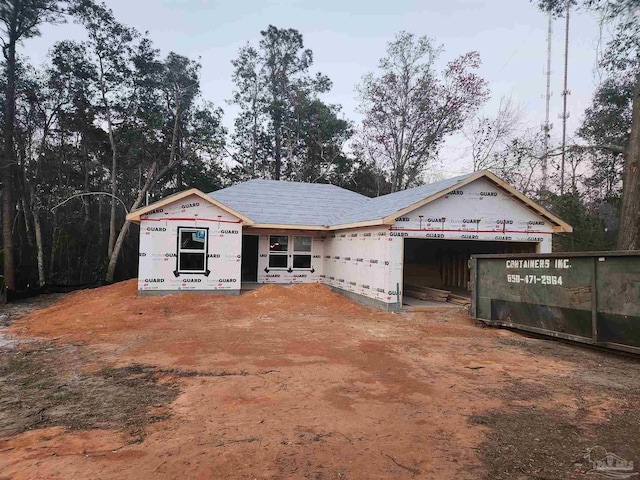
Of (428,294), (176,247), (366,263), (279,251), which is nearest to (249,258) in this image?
(279,251)

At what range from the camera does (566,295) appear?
25.0 ft

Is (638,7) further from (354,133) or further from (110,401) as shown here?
(354,133)

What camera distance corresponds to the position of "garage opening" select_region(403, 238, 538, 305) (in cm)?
1609

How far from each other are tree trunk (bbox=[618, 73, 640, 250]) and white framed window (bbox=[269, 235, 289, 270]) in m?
11.4

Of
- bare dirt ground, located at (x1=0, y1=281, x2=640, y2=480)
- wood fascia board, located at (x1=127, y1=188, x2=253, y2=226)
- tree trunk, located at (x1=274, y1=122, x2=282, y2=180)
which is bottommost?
bare dirt ground, located at (x1=0, y1=281, x2=640, y2=480)

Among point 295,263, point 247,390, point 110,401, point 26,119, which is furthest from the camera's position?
point 26,119

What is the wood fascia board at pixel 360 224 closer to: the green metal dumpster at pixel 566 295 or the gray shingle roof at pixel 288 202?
the gray shingle roof at pixel 288 202

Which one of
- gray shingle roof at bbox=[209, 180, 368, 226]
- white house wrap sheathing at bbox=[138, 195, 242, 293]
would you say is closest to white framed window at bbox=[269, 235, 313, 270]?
gray shingle roof at bbox=[209, 180, 368, 226]

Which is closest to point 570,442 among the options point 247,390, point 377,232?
point 247,390

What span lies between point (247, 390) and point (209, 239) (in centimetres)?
954

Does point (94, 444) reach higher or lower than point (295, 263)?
lower

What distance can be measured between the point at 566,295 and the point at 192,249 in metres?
11.2

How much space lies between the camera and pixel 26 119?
68.7 ft

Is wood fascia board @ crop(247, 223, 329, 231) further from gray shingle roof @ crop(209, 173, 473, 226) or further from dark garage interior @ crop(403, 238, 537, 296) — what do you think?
dark garage interior @ crop(403, 238, 537, 296)
